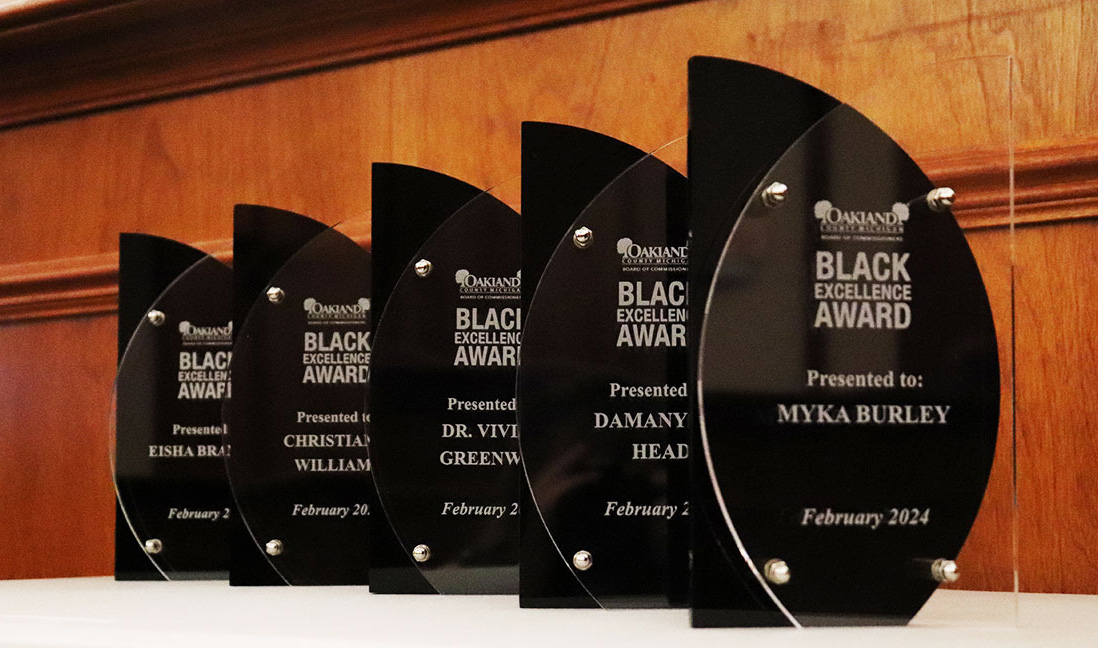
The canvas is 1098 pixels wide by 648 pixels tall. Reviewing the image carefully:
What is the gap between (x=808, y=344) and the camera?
58 cm

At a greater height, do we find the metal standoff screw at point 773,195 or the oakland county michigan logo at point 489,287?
the metal standoff screw at point 773,195

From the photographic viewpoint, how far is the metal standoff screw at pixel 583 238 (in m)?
0.71

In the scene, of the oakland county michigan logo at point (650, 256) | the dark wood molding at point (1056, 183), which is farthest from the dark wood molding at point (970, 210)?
the oakland county michigan logo at point (650, 256)

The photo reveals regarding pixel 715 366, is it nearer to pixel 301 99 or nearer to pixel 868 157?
A: pixel 868 157

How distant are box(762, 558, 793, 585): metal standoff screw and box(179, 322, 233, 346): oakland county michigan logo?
2.01 feet

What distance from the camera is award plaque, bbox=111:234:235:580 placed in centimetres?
102

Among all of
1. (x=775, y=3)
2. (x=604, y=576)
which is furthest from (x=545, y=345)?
(x=775, y=3)

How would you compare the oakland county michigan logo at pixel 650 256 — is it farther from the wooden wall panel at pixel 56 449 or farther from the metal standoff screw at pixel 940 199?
the wooden wall panel at pixel 56 449

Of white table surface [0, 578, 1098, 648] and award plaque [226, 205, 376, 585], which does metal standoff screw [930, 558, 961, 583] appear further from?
award plaque [226, 205, 376, 585]

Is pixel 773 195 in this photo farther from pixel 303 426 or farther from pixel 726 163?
pixel 303 426

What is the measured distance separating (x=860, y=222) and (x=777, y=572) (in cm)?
17

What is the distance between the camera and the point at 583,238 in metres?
0.71

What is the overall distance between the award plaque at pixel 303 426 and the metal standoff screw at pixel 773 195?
41cm

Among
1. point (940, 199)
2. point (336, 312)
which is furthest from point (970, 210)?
point (336, 312)
